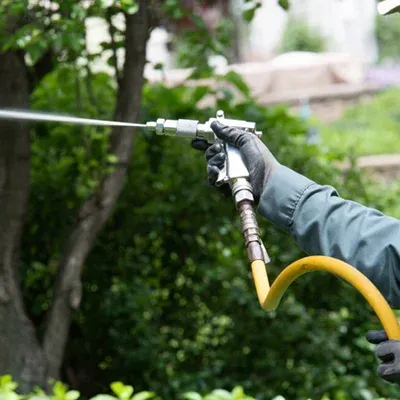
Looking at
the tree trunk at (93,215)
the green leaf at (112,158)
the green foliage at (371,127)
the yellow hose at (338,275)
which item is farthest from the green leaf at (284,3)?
the green foliage at (371,127)

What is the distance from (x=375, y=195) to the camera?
17.4 feet

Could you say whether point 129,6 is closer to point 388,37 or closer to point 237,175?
point 237,175

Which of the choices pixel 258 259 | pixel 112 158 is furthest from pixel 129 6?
pixel 258 259

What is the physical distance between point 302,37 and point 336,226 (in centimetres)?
1803

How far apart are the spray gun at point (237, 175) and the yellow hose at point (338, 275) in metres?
0.07

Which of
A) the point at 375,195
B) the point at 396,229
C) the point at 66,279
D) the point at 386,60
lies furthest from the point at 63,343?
the point at 386,60

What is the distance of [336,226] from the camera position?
2.19 m

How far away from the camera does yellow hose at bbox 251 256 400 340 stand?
76.5 inches

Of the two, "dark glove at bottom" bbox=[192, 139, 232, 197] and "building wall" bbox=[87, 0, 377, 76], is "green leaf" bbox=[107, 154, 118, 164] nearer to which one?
"dark glove at bottom" bbox=[192, 139, 232, 197]

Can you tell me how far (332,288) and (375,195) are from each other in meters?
0.74

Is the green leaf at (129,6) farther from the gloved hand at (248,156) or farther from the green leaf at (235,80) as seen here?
the green leaf at (235,80)

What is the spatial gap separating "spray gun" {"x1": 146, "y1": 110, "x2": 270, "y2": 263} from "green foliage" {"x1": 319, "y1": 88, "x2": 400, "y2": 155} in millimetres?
7625

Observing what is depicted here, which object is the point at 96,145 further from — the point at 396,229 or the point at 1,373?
the point at 396,229

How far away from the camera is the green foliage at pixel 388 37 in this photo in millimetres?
18812
